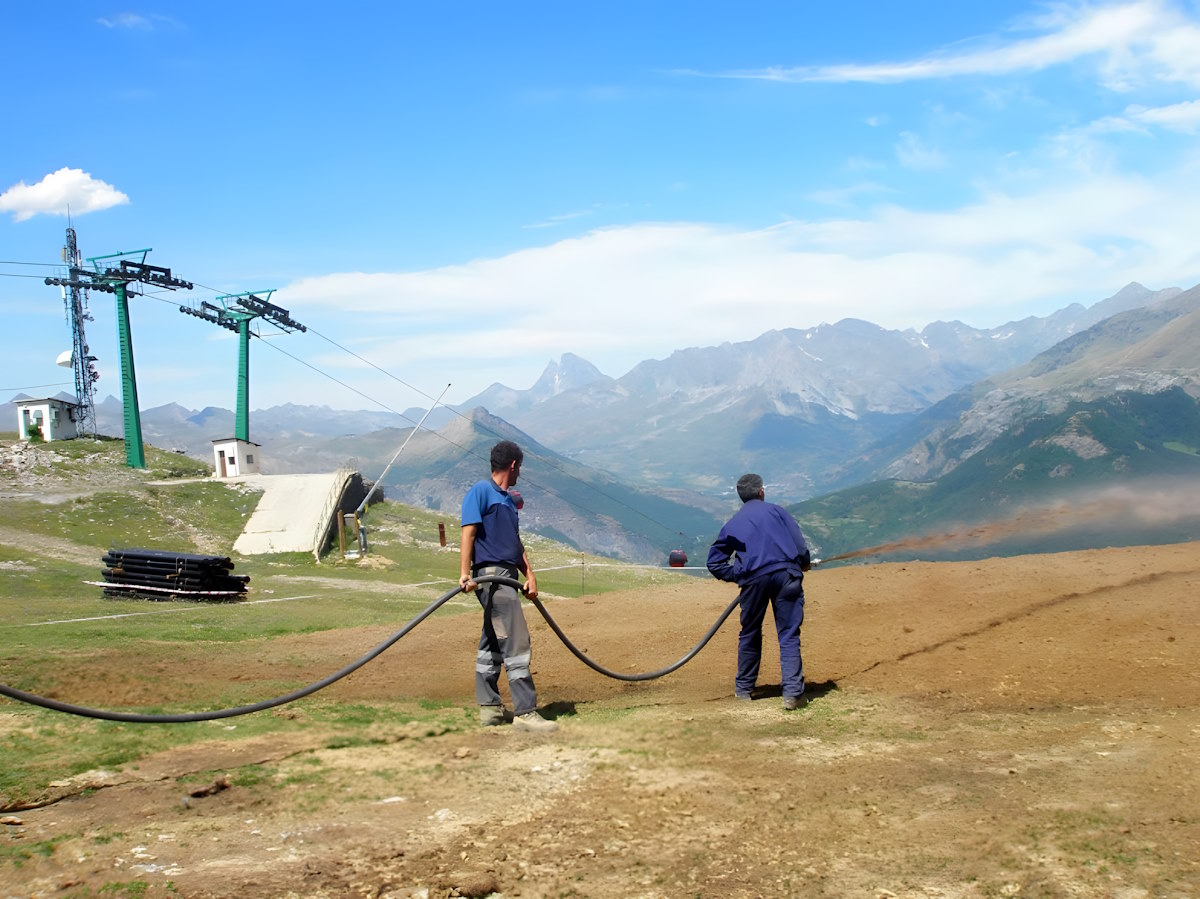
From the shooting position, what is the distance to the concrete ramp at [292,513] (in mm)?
43656

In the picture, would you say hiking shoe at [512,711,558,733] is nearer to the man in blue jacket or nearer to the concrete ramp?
the man in blue jacket

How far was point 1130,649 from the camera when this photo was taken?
12.9 metres

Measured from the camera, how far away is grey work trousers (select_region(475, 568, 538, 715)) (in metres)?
10.5

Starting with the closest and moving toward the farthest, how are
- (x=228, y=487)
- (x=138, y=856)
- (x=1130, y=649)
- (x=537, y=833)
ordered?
(x=138, y=856)
(x=537, y=833)
(x=1130, y=649)
(x=228, y=487)

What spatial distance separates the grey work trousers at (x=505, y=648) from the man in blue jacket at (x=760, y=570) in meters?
2.66

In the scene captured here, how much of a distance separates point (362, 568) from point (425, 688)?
27647 millimetres

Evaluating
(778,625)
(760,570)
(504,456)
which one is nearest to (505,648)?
(504,456)

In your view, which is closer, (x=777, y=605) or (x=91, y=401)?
(x=777, y=605)

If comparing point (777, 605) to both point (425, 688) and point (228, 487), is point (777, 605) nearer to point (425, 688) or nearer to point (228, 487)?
point (425, 688)

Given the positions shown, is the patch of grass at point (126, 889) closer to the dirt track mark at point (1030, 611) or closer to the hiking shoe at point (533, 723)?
the hiking shoe at point (533, 723)

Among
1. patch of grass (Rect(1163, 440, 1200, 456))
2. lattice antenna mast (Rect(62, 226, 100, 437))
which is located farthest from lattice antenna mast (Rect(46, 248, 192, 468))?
patch of grass (Rect(1163, 440, 1200, 456))

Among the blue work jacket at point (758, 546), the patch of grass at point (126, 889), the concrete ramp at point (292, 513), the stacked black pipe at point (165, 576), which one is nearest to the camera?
the patch of grass at point (126, 889)

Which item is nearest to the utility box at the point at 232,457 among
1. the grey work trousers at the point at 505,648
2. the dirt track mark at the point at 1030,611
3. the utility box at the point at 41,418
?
the utility box at the point at 41,418

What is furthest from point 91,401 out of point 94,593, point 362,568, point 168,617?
point 168,617
